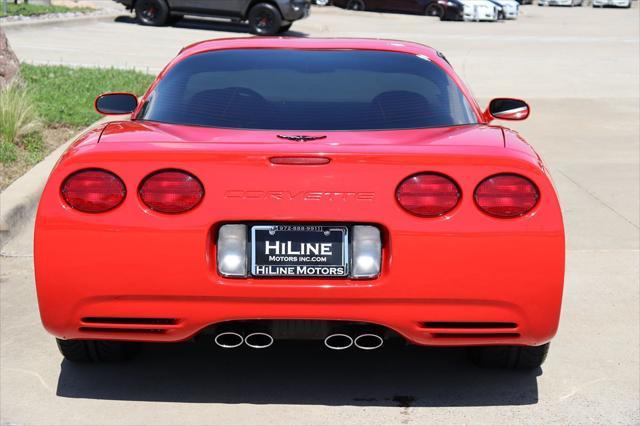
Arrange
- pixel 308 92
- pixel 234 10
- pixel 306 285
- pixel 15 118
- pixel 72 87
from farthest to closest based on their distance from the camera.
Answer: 1. pixel 234 10
2. pixel 72 87
3. pixel 15 118
4. pixel 308 92
5. pixel 306 285

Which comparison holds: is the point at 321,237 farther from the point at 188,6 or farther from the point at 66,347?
the point at 188,6

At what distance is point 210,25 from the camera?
3106 cm

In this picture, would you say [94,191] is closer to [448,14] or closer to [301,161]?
[301,161]

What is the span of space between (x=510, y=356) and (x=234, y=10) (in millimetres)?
24376

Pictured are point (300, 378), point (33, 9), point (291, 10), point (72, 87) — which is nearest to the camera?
point (300, 378)

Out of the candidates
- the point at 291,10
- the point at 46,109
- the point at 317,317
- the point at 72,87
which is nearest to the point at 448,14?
the point at 291,10

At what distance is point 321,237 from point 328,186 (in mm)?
185

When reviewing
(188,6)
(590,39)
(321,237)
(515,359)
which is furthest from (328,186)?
(590,39)

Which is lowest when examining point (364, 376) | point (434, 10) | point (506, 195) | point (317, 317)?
point (434, 10)

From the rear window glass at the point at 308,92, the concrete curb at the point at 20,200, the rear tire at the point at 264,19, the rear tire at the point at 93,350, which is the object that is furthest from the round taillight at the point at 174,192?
the rear tire at the point at 264,19

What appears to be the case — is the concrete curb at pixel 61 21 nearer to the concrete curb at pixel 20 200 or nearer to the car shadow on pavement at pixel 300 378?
the concrete curb at pixel 20 200

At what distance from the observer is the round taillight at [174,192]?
412 cm

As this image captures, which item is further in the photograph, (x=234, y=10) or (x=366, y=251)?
(x=234, y=10)

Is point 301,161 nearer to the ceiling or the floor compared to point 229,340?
nearer to the ceiling
